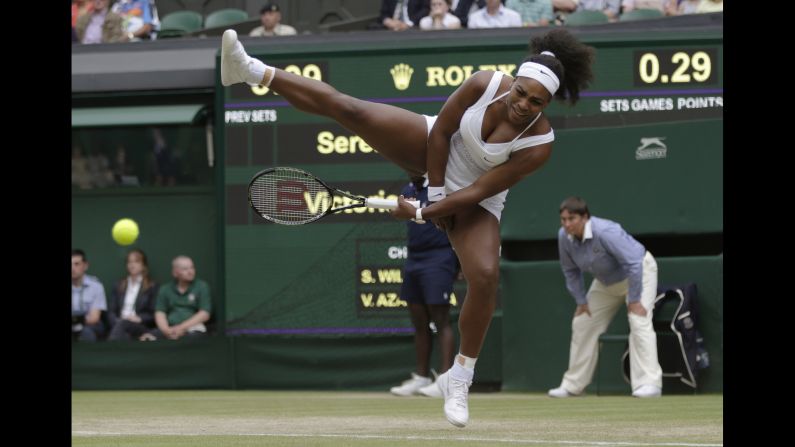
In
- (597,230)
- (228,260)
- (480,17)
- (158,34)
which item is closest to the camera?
(597,230)

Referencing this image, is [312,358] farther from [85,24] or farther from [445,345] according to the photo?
[85,24]

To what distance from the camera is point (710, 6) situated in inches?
539

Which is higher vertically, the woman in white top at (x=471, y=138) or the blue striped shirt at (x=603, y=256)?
the woman in white top at (x=471, y=138)

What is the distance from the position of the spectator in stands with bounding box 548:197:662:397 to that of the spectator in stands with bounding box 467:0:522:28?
3.15 metres

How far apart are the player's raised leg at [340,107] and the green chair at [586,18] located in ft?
23.2

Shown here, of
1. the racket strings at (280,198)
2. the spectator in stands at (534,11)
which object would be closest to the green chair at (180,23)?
the spectator in stands at (534,11)

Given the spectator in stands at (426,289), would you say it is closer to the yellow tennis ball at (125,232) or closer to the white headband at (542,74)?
the yellow tennis ball at (125,232)

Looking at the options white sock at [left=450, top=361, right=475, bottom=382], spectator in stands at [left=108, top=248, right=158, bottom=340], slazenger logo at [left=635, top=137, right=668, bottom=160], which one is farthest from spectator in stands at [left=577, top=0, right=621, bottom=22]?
white sock at [left=450, top=361, right=475, bottom=382]

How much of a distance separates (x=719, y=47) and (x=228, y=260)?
5.07 meters

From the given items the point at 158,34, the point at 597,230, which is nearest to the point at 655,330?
the point at 597,230

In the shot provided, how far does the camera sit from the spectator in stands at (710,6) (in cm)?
1365

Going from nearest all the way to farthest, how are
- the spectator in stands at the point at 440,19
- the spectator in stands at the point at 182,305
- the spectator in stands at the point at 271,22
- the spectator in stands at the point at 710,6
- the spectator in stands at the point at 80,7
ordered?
the spectator in stands at the point at 182,305
the spectator in stands at the point at 710,6
the spectator in stands at the point at 440,19
the spectator in stands at the point at 271,22
the spectator in stands at the point at 80,7
